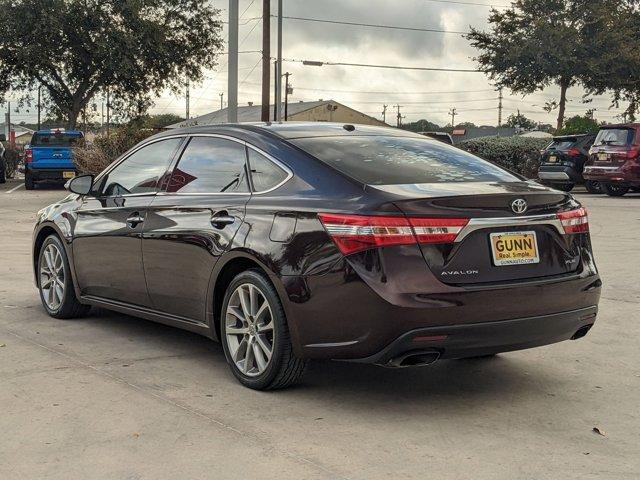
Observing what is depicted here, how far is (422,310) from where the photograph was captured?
14.4 feet

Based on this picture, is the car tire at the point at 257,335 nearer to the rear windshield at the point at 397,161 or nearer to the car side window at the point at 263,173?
the car side window at the point at 263,173

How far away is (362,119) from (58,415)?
266 ft

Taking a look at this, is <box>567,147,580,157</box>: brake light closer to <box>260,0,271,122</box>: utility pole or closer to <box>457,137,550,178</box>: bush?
<box>457,137,550,178</box>: bush

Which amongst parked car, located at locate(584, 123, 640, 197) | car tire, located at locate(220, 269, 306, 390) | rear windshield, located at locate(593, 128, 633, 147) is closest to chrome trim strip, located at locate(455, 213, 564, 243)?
car tire, located at locate(220, 269, 306, 390)

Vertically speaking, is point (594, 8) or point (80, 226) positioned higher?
point (594, 8)

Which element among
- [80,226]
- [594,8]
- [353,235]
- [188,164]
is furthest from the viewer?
[594,8]

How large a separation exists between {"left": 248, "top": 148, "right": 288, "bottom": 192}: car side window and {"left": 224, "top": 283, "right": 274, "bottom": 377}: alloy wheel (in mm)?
584

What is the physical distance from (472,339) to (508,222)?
0.63 m

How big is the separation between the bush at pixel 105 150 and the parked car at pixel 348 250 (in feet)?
61.6

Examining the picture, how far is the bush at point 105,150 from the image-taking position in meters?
24.2

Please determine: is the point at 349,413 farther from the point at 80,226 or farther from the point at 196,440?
the point at 80,226

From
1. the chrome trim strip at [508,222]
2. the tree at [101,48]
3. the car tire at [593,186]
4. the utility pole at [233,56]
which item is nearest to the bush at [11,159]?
the tree at [101,48]

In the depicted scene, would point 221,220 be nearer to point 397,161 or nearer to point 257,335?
point 257,335

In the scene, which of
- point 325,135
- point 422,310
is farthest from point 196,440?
point 325,135
